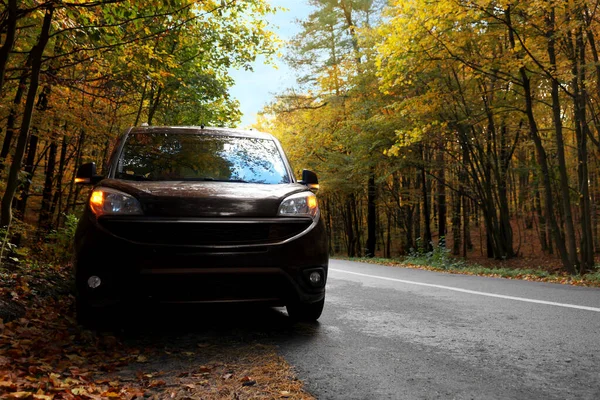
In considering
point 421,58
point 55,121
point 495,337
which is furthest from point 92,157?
point 495,337

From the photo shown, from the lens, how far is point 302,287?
3.78 metres

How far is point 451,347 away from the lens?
11.8 feet

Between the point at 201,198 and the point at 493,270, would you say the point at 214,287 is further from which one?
the point at 493,270

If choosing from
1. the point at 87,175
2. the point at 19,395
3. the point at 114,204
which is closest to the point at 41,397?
the point at 19,395

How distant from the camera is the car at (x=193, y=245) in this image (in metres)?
3.45

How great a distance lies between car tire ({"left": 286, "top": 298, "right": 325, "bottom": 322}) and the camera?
14.2 feet

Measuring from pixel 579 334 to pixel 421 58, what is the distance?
A: 1068 centimetres

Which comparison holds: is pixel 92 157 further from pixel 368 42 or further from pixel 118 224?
pixel 118 224

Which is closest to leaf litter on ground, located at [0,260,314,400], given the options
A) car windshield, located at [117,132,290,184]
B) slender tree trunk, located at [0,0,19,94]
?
car windshield, located at [117,132,290,184]

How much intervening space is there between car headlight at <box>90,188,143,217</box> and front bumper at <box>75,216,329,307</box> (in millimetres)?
112

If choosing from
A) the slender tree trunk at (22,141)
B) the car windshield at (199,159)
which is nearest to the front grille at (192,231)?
the car windshield at (199,159)

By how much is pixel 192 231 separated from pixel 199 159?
1.26m

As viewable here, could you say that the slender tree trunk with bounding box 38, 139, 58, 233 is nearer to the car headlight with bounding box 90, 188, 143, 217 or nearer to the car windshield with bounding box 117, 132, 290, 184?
the car windshield with bounding box 117, 132, 290, 184

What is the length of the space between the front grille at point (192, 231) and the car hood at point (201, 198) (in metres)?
0.08
